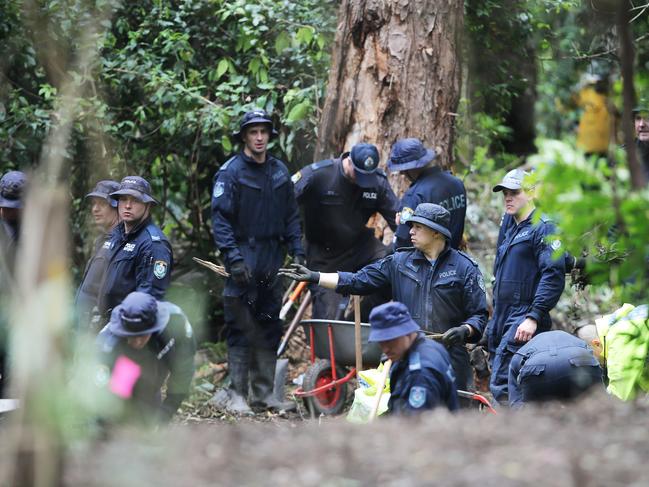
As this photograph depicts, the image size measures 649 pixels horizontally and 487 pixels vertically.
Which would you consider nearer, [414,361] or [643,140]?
[414,361]

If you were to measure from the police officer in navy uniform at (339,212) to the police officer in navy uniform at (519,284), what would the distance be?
1650mm

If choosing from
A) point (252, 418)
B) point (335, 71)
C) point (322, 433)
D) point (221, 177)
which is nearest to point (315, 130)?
point (335, 71)

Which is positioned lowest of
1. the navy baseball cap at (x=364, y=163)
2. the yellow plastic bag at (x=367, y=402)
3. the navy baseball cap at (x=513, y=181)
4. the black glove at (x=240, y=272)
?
the yellow plastic bag at (x=367, y=402)

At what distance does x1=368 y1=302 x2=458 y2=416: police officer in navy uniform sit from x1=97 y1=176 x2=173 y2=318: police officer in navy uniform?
228 centimetres

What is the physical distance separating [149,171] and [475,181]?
4.63 m

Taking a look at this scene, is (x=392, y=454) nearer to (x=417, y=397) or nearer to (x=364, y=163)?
(x=417, y=397)

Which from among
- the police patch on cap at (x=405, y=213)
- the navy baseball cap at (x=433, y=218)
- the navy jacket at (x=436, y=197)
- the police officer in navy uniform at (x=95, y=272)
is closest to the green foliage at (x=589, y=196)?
the navy baseball cap at (x=433, y=218)

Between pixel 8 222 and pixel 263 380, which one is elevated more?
pixel 8 222

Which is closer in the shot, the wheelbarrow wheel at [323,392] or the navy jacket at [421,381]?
the navy jacket at [421,381]

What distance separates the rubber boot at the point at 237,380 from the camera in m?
9.08

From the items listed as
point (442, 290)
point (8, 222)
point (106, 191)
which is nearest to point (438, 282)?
point (442, 290)

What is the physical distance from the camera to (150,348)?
6.24 meters

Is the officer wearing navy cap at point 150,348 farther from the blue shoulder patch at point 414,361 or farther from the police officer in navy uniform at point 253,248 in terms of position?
the police officer in navy uniform at point 253,248

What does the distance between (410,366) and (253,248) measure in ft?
11.7
